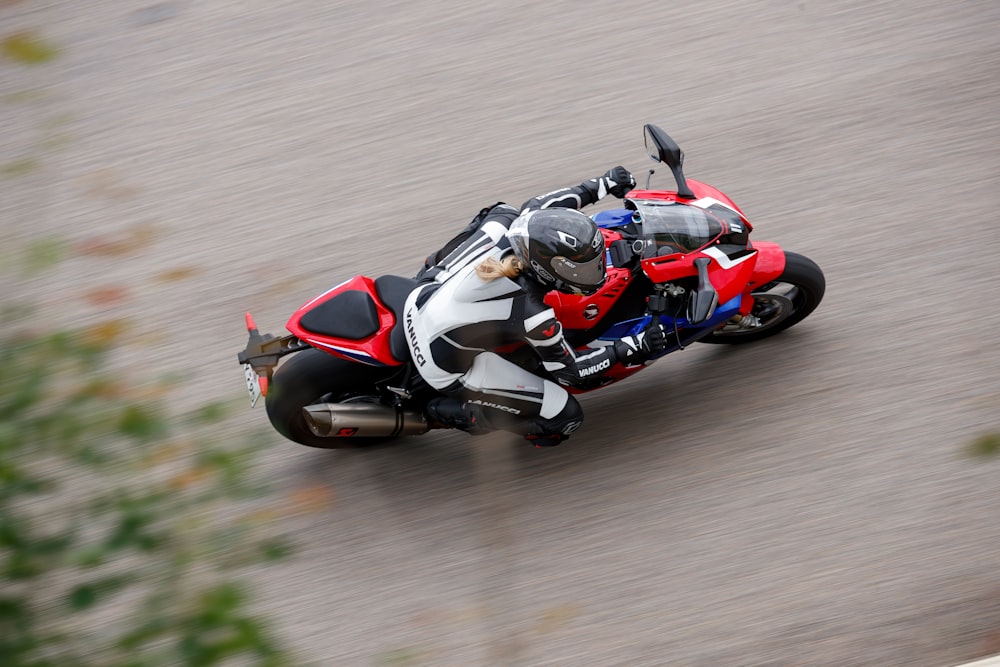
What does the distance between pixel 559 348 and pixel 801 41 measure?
4.44 meters

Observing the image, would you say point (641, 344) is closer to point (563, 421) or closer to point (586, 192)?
point (563, 421)

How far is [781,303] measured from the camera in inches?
241

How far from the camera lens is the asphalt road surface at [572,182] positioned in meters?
5.34

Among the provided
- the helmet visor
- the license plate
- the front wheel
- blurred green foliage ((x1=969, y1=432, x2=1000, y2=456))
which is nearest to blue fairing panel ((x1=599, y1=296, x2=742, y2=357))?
the front wheel

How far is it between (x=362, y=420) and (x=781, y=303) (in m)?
2.60

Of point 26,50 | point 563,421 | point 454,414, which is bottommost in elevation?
point 563,421

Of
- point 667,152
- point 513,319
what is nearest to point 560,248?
point 513,319

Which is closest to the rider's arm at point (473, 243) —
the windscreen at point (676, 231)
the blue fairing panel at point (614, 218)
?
the blue fairing panel at point (614, 218)

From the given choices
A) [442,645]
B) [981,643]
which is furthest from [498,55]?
[981,643]

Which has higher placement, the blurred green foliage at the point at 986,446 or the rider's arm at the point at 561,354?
the rider's arm at the point at 561,354

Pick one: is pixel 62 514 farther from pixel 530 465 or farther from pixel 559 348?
pixel 530 465

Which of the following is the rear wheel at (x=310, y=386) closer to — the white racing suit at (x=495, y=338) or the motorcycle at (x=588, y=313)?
the motorcycle at (x=588, y=313)

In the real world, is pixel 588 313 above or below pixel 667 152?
below

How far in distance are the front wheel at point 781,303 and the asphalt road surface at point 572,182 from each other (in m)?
0.17
